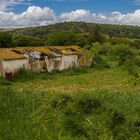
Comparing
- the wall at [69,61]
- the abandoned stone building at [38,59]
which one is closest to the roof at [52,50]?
the abandoned stone building at [38,59]

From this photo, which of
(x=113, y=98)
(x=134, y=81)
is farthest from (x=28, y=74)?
(x=113, y=98)

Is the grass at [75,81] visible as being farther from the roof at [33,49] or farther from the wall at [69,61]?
the roof at [33,49]

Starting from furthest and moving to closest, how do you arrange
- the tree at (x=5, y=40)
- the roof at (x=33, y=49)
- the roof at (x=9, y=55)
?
the tree at (x=5, y=40) < the roof at (x=33, y=49) < the roof at (x=9, y=55)

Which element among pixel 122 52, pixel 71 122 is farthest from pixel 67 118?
pixel 122 52

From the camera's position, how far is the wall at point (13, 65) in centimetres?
3541

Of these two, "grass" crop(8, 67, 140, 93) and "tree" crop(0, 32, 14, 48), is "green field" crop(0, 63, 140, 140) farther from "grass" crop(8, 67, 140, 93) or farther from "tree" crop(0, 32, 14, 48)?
"tree" crop(0, 32, 14, 48)

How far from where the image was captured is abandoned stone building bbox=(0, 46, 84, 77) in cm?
3609

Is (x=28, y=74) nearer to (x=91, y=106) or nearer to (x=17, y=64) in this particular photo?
(x=17, y=64)

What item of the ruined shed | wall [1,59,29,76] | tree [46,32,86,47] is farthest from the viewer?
tree [46,32,86,47]

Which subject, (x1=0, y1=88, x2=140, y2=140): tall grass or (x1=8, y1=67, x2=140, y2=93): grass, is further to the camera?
(x1=8, y1=67, x2=140, y2=93): grass

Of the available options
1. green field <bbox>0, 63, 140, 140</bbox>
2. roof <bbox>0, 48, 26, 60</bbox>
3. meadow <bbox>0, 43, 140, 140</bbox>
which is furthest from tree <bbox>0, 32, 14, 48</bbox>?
green field <bbox>0, 63, 140, 140</bbox>

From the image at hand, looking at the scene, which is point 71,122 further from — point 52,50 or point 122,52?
point 52,50

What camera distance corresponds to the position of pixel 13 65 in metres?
36.5

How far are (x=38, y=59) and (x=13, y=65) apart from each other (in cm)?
423
